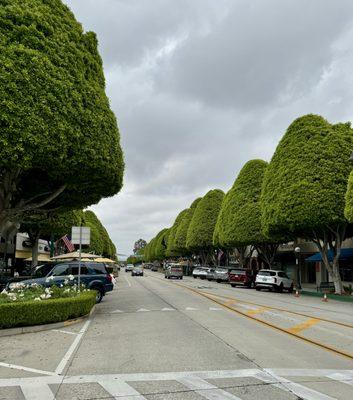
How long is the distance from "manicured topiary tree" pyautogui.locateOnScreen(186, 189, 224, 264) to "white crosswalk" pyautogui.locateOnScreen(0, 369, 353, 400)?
188ft

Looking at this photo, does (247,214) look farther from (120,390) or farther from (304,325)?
(120,390)

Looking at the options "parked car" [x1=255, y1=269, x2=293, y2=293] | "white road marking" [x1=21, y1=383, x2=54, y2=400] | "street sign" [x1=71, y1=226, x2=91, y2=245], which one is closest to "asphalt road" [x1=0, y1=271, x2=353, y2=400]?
"white road marking" [x1=21, y1=383, x2=54, y2=400]

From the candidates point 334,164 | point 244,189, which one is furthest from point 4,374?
point 244,189

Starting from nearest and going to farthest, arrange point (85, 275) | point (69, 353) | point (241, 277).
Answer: point (69, 353), point (85, 275), point (241, 277)

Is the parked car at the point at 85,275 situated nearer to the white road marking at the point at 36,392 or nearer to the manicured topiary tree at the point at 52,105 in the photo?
the manicured topiary tree at the point at 52,105

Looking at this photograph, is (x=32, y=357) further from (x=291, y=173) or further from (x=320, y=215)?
(x=291, y=173)

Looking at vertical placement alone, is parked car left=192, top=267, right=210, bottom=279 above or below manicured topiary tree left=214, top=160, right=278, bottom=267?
below

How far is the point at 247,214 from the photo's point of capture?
145 feet

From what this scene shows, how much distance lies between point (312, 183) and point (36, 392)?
25713 mm

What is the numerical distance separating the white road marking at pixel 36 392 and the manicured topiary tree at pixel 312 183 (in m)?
24.4

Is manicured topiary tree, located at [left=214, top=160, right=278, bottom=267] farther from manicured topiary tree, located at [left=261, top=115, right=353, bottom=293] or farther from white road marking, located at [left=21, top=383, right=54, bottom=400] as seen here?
white road marking, located at [left=21, top=383, right=54, bottom=400]

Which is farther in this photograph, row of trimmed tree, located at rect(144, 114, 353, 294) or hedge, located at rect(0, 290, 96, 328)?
row of trimmed tree, located at rect(144, 114, 353, 294)

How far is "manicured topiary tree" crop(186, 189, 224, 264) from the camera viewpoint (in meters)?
64.9

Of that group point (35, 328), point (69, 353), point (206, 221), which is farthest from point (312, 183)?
point (206, 221)
